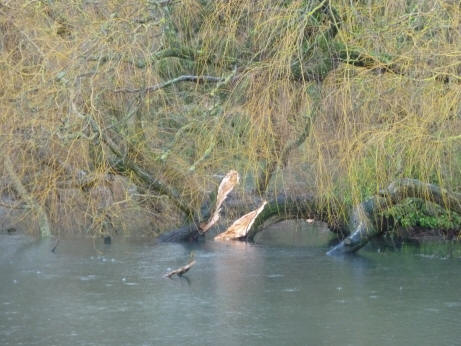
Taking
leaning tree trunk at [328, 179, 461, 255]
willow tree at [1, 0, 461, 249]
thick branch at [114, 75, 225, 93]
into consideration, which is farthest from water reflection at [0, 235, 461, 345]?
thick branch at [114, 75, 225, 93]

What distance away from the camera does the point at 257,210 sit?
39.4 feet

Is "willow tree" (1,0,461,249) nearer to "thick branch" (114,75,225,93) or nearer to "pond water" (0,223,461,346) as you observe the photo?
"thick branch" (114,75,225,93)

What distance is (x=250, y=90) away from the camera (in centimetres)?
874

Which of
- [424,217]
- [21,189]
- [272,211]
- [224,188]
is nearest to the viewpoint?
[224,188]

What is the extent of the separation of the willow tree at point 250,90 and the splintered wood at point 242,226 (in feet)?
1.95

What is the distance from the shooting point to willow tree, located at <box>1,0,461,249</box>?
27.3 feet

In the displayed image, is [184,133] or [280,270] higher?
[184,133]

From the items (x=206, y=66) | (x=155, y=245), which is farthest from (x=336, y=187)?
(x=155, y=245)

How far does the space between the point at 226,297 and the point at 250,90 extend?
6.19 feet

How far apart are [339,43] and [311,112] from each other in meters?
0.70

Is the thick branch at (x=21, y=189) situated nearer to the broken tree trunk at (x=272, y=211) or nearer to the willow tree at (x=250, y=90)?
the willow tree at (x=250, y=90)

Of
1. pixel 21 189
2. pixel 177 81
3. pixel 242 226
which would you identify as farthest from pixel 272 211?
pixel 177 81

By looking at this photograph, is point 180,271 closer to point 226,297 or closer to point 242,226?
point 226,297

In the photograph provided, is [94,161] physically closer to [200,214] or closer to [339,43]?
[200,214]
